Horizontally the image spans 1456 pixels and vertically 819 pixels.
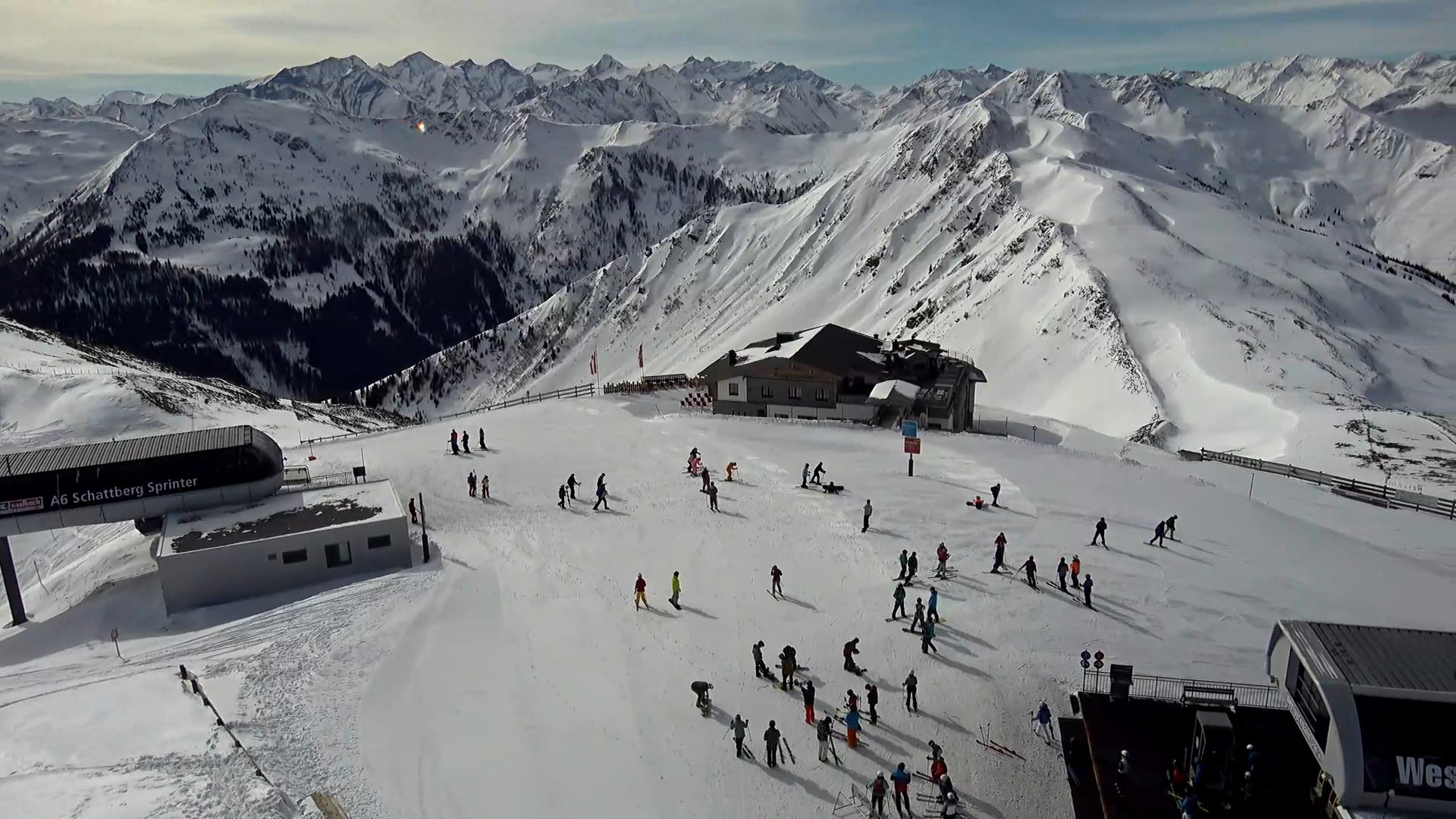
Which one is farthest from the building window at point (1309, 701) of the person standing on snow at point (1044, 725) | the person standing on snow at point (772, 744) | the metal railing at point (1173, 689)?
the person standing on snow at point (772, 744)

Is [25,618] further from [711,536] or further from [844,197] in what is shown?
[844,197]

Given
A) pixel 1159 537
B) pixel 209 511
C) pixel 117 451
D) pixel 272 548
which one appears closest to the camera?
pixel 272 548

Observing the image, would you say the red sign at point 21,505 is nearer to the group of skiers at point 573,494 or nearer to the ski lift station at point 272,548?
the ski lift station at point 272,548

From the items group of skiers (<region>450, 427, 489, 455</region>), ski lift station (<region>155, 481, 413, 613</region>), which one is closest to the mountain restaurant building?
group of skiers (<region>450, 427, 489, 455</region>)

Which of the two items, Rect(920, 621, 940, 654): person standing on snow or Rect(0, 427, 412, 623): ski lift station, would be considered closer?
Rect(920, 621, 940, 654): person standing on snow

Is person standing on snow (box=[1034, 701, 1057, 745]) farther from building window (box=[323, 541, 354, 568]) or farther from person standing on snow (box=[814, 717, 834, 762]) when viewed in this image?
building window (box=[323, 541, 354, 568])

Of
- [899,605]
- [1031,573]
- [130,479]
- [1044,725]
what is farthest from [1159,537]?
[130,479]

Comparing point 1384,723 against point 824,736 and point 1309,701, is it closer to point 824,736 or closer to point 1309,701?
point 1309,701
